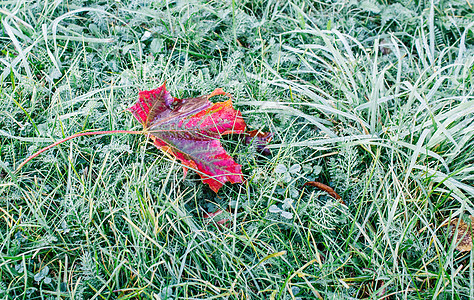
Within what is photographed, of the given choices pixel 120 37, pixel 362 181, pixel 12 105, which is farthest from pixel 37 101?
pixel 362 181

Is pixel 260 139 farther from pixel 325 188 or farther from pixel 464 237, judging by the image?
pixel 464 237

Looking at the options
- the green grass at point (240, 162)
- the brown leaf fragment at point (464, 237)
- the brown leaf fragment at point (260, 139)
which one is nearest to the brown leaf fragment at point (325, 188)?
the green grass at point (240, 162)

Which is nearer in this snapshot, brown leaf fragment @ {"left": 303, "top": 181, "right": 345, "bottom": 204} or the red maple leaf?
the red maple leaf

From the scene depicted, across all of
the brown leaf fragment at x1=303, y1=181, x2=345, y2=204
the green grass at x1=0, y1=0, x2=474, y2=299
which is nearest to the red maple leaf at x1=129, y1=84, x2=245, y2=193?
the green grass at x1=0, y1=0, x2=474, y2=299

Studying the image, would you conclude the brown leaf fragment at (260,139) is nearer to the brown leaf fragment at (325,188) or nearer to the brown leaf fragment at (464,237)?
the brown leaf fragment at (325,188)

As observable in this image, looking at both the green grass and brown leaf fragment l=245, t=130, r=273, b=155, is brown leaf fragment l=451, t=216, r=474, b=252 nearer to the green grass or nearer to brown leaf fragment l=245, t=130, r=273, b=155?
the green grass

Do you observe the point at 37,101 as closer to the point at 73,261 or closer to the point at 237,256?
the point at 73,261
